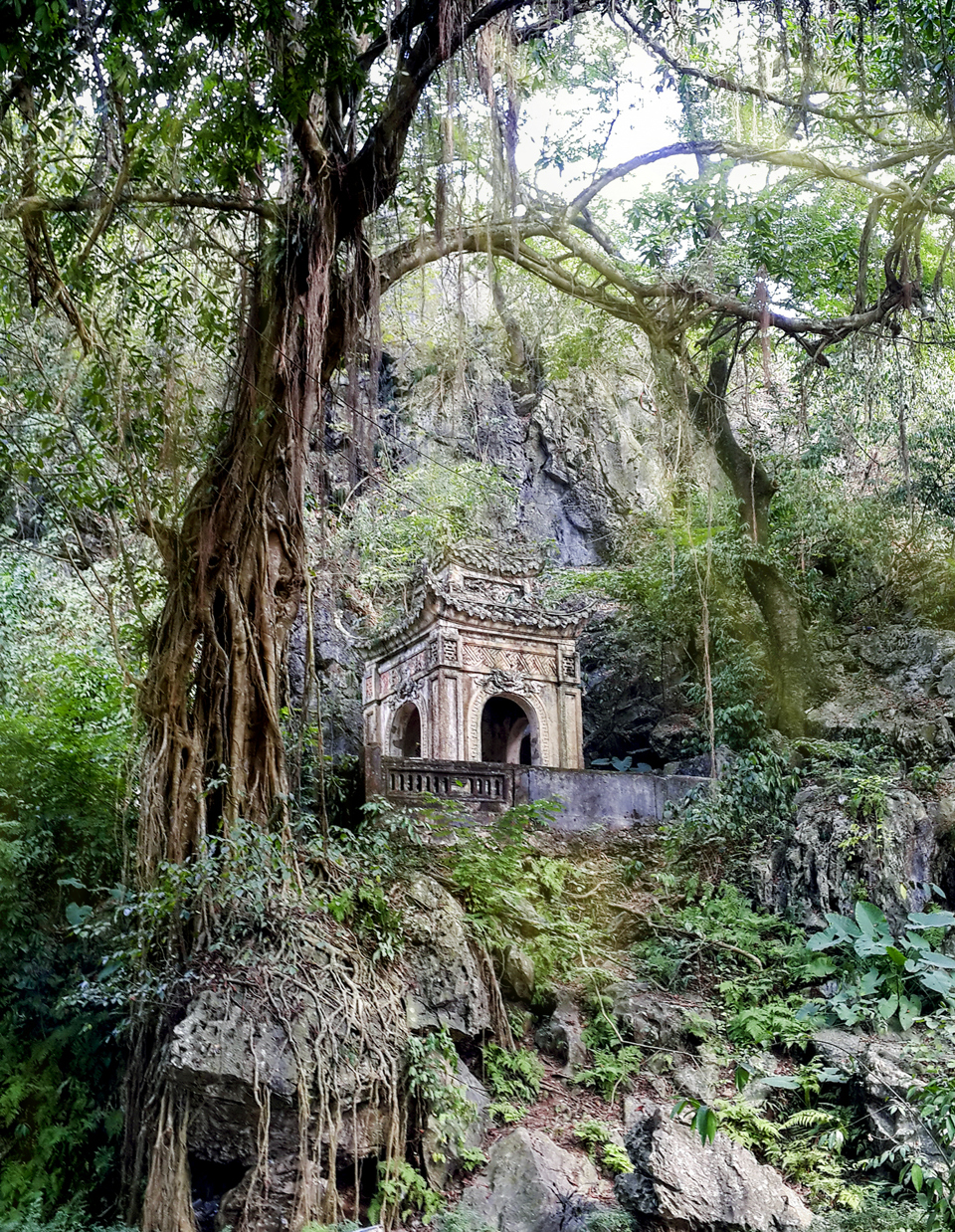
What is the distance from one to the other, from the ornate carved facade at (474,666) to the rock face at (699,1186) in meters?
6.63

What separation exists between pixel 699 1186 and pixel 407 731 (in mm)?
8719

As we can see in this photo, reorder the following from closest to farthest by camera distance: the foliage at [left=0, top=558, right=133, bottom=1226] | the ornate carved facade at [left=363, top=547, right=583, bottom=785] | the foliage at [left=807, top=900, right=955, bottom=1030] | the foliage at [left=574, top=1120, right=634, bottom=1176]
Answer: the foliage at [left=0, top=558, right=133, bottom=1226] < the foliage at [left=574, top=1120, right=634, bottom=1176] < the foliage at [left=807, top=900, right=955, bottom=1030] < the ornate carved facade at [left=363, top=547, right=583, bottom=785]

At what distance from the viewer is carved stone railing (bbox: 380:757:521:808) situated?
28.0ft

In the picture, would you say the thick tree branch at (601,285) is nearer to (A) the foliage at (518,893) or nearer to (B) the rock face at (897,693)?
(A) the foliage at (518,893)

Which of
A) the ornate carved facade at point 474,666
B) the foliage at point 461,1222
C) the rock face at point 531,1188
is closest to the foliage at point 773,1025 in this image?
the rock face at point 531,1188

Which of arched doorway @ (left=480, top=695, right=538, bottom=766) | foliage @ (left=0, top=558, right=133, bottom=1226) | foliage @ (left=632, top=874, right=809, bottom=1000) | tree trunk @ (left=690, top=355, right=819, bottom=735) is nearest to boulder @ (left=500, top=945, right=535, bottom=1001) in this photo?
foliage @ (left=632, top=874, right=809, bottom=1000)

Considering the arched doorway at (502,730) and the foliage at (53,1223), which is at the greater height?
the arched doorway at (502,730)

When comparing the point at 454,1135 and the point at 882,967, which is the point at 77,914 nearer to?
the point at 454,1135

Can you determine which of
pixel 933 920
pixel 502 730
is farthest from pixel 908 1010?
pixel 502 730

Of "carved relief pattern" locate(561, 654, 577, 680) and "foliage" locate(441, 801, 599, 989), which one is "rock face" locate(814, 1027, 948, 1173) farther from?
"carved relief pattern" locate(561, 654, 577, 680)

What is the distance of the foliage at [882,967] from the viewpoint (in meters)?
6.08

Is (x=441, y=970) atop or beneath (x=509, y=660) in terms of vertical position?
beneath

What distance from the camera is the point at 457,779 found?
9.00m

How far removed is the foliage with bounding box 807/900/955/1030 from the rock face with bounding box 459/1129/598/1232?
2.08m
